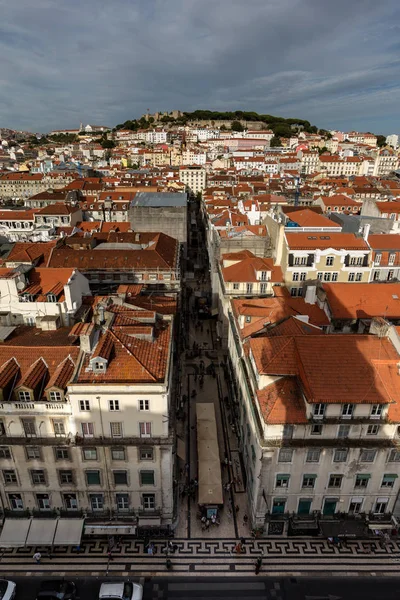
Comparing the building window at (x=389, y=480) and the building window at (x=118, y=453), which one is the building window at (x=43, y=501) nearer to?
the building window at (x=118, y=453)

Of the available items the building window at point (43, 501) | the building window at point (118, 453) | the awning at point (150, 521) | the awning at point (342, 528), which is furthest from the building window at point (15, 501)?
the awning at point (342, 528)

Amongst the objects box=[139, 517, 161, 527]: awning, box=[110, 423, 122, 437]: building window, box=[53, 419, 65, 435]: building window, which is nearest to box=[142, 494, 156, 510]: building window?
box=[139, 517, 161, 527]: awning

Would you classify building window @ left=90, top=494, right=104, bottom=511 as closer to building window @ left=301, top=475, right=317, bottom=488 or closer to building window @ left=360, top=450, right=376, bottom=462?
building window @ left=301, top=475, right=317, bottom=488

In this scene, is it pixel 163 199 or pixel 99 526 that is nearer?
pixel 99 526

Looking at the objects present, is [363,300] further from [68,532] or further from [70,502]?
[68,532]

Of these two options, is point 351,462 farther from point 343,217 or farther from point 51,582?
point 343,217

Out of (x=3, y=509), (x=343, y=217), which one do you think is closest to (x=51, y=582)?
(x=3, y=509)
